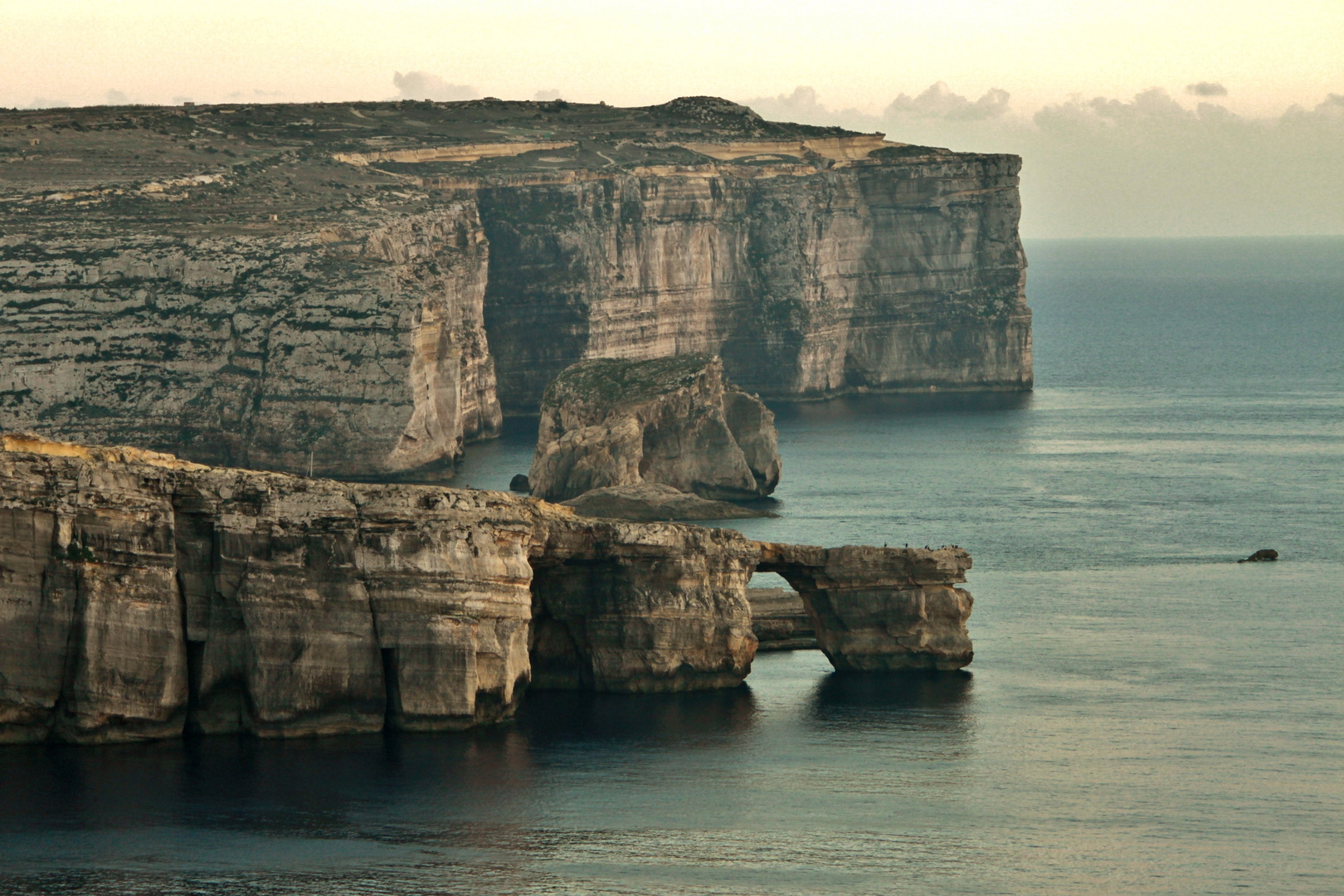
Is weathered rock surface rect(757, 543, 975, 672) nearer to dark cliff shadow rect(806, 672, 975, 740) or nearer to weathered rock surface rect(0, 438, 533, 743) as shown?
dark cliff shadow rect(806, 672, 975, 740)

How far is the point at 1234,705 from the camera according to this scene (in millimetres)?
93688

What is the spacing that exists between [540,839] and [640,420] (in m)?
93.9

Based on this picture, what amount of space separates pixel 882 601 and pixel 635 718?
1412cm

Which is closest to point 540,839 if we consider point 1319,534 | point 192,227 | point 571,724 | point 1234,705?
point 571,724

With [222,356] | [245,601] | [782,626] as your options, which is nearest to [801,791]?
[245,601]

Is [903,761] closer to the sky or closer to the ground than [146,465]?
closer to the ground

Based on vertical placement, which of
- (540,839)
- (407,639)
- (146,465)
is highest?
(146,465)

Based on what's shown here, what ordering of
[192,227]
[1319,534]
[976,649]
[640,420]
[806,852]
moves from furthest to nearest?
[192,227] < [640,420] < [1319,534] < [976,649] < [806,852]

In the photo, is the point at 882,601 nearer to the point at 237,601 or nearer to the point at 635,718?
the point at 635,718

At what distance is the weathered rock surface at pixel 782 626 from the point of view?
104562 mm

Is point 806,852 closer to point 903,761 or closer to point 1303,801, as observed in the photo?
point 903,761

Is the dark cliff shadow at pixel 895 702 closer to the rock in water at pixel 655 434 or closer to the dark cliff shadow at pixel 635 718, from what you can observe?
the dark cliff shadow at pixel 635 718

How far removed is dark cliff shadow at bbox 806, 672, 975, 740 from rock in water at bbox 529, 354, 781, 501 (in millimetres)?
62477

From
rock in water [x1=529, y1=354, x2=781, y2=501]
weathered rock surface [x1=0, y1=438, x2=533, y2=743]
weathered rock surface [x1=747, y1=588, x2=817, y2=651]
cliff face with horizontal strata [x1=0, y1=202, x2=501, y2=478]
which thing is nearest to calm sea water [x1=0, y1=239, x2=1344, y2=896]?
weathered rock surface [x1=0, y1=438, x2=533, y2=743]
